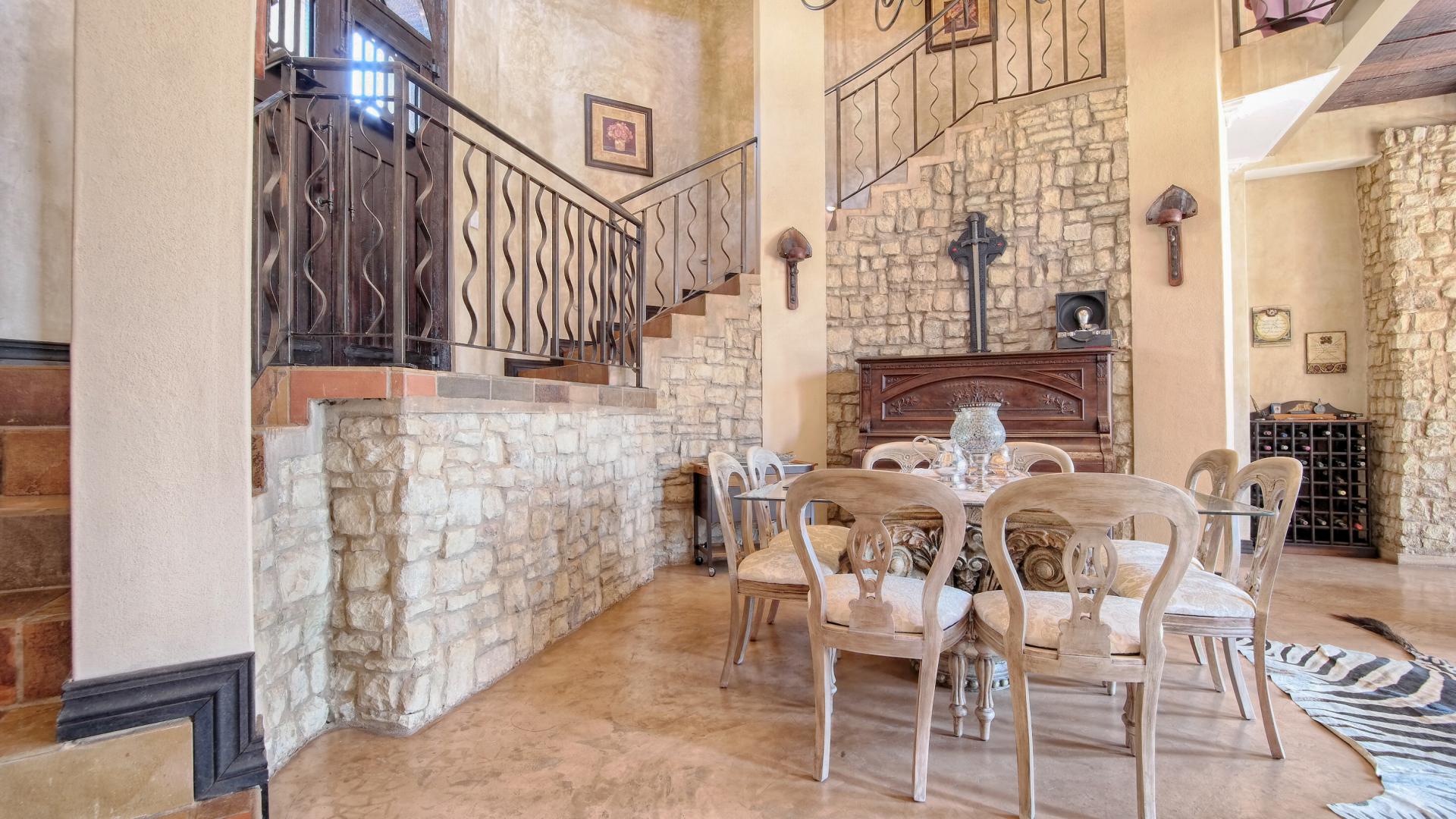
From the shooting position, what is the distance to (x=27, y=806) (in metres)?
1.08

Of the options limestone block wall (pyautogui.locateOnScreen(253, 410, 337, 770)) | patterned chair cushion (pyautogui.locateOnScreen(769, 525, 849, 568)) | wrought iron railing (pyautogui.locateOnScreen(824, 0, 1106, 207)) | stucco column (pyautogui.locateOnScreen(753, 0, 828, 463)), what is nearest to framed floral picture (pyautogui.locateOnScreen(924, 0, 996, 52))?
wrought iron railing (pyautogui.locateOnScreen(824, 0, 1106, 207))

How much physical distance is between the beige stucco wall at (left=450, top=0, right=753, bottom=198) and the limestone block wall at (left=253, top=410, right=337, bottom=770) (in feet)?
11.4

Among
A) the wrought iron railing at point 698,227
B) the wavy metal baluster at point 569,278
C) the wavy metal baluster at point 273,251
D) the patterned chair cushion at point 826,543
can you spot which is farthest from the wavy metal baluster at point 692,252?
the wavy metal baluster at point 273,251

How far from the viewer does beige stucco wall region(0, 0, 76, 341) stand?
6.68 feet

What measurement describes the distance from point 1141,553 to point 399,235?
2816 millimetres

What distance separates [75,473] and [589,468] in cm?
226

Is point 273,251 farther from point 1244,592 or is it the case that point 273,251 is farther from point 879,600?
point 1244,592

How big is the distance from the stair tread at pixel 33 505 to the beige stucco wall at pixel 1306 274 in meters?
6.73

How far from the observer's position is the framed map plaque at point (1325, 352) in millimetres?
5230

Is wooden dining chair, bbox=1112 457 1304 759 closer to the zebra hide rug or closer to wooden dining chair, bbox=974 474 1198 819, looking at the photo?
wooden dining chair, bbox=974 474 1198 819

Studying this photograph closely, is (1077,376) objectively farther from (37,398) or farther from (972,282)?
(37,398)

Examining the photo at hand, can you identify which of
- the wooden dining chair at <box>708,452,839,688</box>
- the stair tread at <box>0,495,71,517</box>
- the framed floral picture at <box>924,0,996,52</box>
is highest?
the framed floral picture at <box>924,0,996,52</box>

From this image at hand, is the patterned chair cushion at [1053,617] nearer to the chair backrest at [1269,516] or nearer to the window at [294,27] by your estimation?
the chair backrest at [1269,516]

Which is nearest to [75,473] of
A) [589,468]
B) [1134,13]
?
[589,468]
